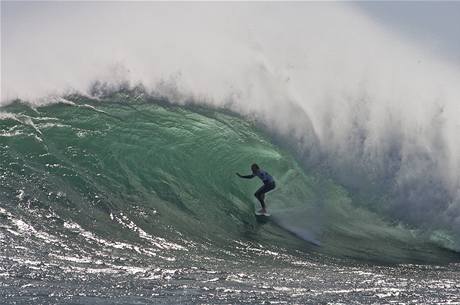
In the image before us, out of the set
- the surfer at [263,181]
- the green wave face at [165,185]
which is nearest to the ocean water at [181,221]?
the green wave face at [165,185]

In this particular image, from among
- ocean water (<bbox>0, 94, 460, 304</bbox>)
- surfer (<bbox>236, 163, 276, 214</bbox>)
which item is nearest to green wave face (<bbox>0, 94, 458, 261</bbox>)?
ocean water (<bbox>0, 94, 460, 304</bbox>)

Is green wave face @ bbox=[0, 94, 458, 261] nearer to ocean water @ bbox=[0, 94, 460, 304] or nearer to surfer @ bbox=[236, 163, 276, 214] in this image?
ocean water @ bbox=[0, 94, 460, 304]

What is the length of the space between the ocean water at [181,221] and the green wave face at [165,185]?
0.13 ft

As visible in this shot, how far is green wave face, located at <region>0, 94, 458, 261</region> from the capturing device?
11531 mm

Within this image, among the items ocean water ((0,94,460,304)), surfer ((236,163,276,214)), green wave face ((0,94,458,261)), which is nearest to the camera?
ocean water ((0,94,460,304))

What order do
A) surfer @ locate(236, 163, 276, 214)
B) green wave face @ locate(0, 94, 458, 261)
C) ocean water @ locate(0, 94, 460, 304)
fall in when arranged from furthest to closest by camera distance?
1. surfer @ locate(236, 163, 276, 214)
2. green wave face @ locate(0, 94, 458, 261)
3. ocean water @ locate(0, 94, 460, 304)

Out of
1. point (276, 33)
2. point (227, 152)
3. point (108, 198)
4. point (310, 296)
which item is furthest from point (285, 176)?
point (276, 33)

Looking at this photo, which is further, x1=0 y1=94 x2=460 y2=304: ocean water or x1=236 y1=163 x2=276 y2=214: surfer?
x1=236 y1=163 x2=276 y2=214: surfer

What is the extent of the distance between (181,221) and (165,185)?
5.10 ft

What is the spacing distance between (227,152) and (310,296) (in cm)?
717

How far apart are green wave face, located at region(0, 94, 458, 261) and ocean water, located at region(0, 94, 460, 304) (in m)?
0.04

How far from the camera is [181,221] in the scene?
12023 mm

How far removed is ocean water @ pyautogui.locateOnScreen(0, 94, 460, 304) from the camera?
9.02 meters

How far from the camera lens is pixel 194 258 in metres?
10.3
